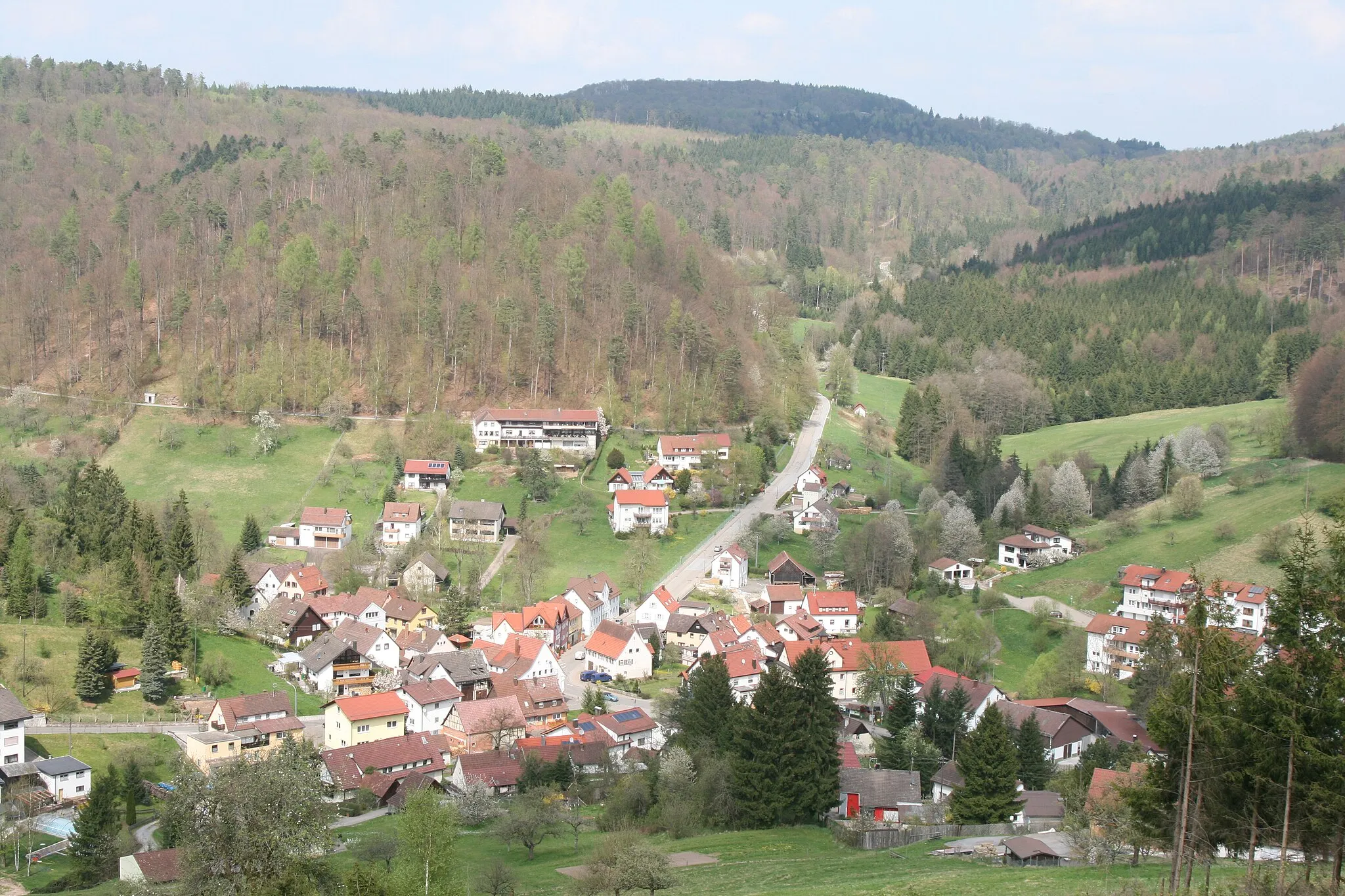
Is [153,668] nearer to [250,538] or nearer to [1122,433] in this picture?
[250,538]

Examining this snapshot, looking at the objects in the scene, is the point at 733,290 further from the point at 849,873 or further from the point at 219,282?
Result: the point at 849,873

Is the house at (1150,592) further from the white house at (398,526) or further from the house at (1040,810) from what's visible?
the white house at (398,526)

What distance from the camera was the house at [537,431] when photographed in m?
79.8

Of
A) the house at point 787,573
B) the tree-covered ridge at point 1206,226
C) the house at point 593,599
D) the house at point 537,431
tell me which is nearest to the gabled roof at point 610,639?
the house at point 593,599

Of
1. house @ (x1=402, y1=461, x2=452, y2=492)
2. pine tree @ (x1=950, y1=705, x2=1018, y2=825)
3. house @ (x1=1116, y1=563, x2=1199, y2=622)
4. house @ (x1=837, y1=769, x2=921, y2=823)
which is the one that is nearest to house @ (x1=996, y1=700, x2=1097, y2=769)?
house @ (x1=837, y1=769, x2=921, y2=823)

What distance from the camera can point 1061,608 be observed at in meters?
57.7

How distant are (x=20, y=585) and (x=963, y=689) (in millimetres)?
38225

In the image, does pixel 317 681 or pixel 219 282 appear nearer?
pixel 317 681

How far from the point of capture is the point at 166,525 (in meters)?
60.7

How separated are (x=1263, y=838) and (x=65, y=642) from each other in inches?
1692

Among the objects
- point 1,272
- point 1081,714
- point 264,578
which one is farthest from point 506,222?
point 1081,714

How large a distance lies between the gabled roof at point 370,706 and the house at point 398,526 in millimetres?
21233

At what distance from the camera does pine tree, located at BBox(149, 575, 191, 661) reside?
4747 centimetres

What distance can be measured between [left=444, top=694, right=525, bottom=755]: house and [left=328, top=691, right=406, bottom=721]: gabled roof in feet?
7.20
